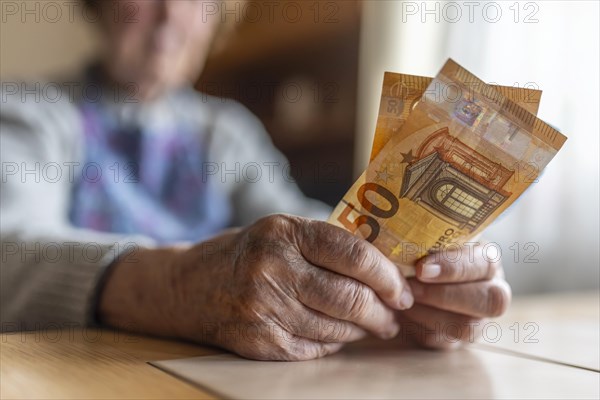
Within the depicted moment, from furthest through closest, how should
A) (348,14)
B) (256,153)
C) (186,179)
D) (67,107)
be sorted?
(348,14) < (256,153) < (186,179) < (67,107)

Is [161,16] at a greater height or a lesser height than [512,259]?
greater

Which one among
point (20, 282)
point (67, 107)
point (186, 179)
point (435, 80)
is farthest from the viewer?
point (186, 179)

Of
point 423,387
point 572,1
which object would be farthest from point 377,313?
point 572,1

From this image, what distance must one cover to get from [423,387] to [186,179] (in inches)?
42.5

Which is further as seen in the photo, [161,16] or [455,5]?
[455,5]

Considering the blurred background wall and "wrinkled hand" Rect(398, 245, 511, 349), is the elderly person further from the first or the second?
the blurred background wall

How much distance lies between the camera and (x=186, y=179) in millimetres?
1570

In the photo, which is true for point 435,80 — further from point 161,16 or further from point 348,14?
point 348,14

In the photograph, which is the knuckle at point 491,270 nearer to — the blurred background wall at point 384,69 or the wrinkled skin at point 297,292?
the wrinkled skin at point 297,292

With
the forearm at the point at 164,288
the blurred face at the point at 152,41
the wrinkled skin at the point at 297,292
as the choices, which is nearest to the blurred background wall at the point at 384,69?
the blurred face at the point at 152,41

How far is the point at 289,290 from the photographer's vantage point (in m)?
0.68

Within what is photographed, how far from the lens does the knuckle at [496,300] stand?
2.61 ft

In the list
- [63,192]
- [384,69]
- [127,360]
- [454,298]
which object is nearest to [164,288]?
[127,360]

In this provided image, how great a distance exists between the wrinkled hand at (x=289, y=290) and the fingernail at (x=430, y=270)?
0.09 ft
